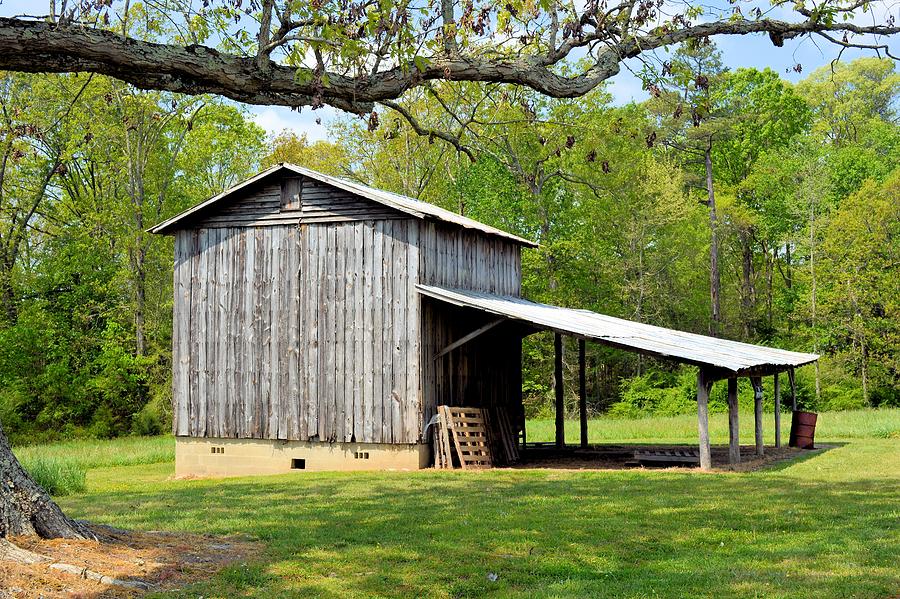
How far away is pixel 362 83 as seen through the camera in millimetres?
9039

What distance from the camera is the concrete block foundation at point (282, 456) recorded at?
2108 centimetres

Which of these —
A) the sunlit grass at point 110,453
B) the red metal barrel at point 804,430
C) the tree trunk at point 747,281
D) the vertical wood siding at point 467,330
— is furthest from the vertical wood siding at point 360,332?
the tree trunk at point 747,281

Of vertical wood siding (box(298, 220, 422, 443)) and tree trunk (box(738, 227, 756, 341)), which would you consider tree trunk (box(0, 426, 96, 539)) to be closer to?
vertical wood siding (box(298, 220, 422, 443))

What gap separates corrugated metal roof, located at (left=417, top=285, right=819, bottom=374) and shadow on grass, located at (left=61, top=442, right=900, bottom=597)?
7.39 feet

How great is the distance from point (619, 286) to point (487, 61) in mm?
37132

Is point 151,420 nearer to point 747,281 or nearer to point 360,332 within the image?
point 360,332

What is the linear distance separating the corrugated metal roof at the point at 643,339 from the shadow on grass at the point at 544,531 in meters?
2.25

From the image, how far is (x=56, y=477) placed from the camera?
18609 mm

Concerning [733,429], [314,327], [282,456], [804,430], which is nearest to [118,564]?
[314,327]

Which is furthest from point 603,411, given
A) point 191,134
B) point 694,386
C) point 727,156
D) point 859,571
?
point 859,571

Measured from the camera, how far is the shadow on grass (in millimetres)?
9039

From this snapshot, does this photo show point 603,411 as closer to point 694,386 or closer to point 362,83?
point 694,386

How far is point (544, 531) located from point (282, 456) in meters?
11.4

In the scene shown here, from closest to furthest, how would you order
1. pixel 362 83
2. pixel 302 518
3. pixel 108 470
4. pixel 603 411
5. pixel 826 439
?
pixel 362 83 < pixel 302 518 < pixel 108 470 < pixel 826 439 < pixel 603 411
